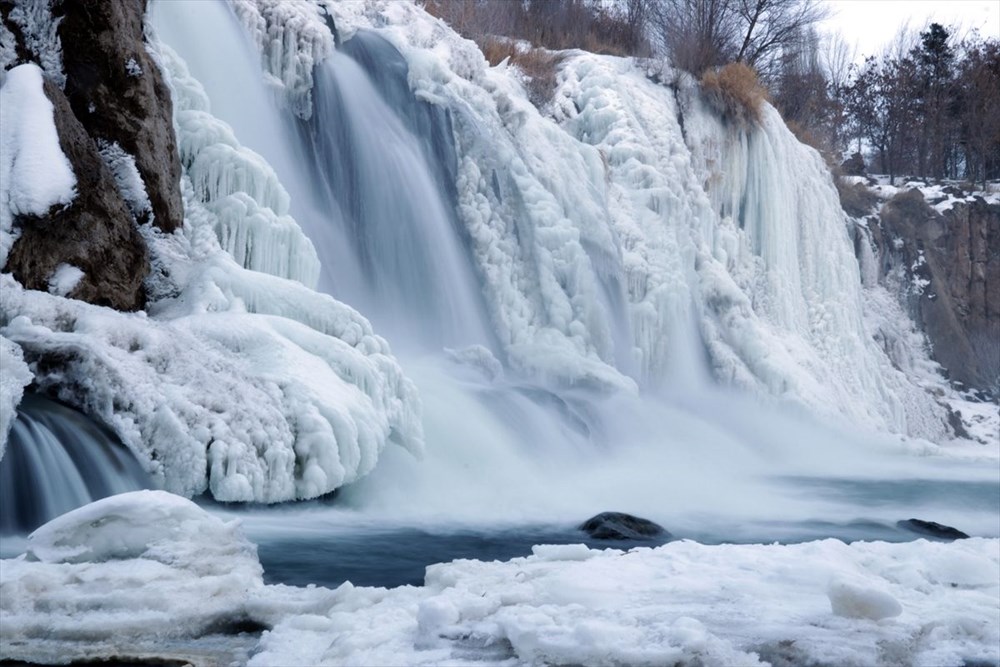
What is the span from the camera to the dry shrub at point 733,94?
601 inches

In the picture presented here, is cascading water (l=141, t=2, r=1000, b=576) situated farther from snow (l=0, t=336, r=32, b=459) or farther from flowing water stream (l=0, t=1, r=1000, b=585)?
snow (l=0, t=336, r=32, b=459)

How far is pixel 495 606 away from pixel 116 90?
4.65m

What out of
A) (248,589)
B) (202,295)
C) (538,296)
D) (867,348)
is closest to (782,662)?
(248,589)

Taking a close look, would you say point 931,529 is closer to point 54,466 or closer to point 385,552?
point 385,552

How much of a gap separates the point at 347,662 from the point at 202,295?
380cm

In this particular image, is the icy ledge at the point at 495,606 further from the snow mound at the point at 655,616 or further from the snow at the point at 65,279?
the snow at the point at 65,279

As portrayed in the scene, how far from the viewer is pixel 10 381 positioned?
4.81 m

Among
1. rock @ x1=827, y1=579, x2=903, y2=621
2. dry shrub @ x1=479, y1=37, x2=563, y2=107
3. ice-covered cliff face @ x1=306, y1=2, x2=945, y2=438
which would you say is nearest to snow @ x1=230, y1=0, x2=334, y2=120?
ice-covered cliff face @ x1=306, y1=2, x2=945, y2=438

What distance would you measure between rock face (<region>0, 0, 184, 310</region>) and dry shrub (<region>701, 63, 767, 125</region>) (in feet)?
32.2

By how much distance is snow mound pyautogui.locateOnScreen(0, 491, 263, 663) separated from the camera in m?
3.10

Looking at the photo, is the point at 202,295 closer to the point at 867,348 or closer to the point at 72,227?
the point at 72,227

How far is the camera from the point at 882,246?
19172 mm

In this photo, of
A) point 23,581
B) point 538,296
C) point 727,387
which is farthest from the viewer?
point 727,387

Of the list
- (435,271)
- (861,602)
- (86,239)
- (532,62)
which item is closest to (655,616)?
(861,602)
